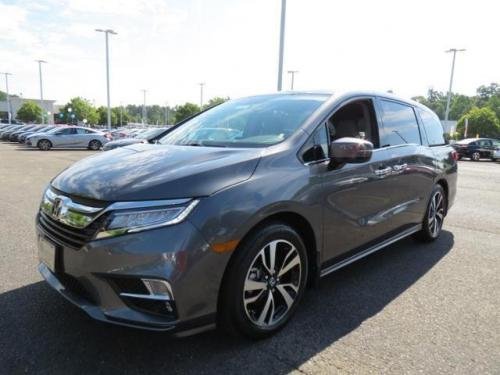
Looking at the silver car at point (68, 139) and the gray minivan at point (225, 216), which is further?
the silver car at point (68, 139)

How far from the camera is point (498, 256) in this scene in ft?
16.2

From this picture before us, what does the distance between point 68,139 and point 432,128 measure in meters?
24.0

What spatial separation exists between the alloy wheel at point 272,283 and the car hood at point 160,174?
1.85 ft

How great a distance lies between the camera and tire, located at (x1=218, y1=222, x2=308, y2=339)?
2.60 meters

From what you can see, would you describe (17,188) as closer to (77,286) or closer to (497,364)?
(77,286)

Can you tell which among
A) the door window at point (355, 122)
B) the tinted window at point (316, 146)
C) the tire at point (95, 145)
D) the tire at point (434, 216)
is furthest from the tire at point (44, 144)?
the tinted window at point (316, 146)

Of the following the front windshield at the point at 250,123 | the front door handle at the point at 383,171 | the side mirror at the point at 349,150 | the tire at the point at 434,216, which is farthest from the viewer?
the tire at the point at 434,216

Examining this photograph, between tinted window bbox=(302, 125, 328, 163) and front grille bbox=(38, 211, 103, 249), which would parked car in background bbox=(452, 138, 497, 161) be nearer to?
tinted window bbox=(302, 125, 328, 163)

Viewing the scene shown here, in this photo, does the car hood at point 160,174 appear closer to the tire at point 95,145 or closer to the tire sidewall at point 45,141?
the tire sidewall at point 45,141

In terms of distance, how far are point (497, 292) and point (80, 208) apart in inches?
143

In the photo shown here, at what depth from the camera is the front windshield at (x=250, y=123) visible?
131 inches

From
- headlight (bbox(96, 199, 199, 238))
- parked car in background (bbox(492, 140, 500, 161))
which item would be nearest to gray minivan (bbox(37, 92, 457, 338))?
headlight (bbox(96, 199, 199, 238))

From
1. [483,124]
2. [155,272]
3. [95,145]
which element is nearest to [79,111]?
[95,145]

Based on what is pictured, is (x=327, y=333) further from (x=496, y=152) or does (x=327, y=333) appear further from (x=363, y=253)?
(x=496, y=152)
